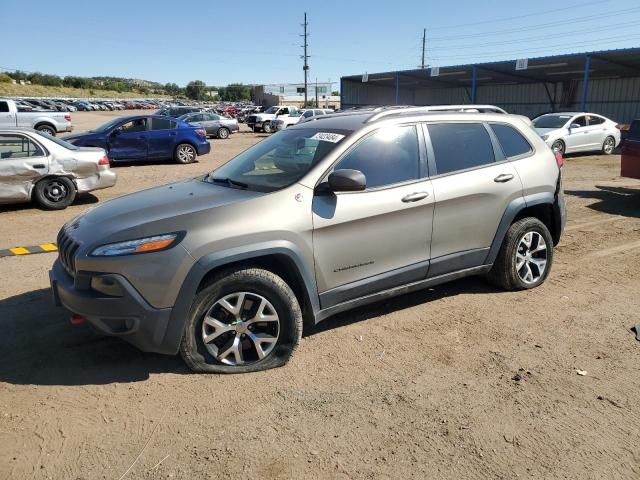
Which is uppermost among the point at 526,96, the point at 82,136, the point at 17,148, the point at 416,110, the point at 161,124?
the point at 526,96

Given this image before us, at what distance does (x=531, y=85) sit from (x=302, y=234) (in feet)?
133

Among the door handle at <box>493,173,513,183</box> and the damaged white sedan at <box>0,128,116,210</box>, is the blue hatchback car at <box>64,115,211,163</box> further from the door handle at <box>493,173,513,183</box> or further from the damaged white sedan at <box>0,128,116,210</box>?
the door handle at <box>493,173,513,183</box>

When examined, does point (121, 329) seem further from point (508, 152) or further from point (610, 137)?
point (610, 137)

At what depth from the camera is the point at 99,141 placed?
14758 mm

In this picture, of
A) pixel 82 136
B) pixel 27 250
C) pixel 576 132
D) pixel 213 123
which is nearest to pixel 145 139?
pixel 82 136

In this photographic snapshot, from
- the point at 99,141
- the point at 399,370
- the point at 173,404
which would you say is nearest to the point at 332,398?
the point at 399,370

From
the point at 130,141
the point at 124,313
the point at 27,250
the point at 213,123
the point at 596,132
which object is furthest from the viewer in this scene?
the point at 213,123

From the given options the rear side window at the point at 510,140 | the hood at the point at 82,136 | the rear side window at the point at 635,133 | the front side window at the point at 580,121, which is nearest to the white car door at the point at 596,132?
the front side window at the point at 580,121

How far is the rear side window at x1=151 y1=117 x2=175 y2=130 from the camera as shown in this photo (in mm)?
15836

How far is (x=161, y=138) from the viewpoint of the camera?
15.8 m

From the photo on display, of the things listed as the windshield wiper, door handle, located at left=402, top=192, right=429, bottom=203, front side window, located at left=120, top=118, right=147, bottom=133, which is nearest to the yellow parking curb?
the windshield wiper

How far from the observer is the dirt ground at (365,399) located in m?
2.67

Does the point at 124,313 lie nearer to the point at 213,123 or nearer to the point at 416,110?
the point at 416,110

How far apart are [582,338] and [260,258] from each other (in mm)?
2586
